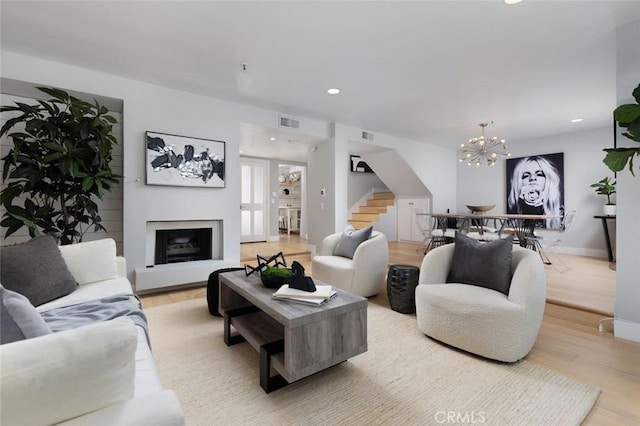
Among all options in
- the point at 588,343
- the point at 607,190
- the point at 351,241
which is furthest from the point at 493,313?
the point at 607,190

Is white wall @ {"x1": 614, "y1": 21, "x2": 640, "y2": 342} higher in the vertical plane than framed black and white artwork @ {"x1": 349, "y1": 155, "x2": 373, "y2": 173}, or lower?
lower

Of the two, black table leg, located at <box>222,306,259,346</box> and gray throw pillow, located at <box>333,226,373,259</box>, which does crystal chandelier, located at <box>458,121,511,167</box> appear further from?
black table leg, located at <box>222,306,259,346</box>

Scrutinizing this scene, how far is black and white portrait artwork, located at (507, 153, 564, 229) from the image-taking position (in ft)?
19.5

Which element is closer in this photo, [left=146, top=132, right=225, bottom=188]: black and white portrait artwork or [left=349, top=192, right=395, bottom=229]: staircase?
[left=146, top=132, right=225, bottom=188]: black and white portrait artwork

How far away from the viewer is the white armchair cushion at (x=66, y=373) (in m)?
0.64

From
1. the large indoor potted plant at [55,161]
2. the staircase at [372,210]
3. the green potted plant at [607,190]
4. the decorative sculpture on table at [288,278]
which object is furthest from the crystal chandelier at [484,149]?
the large indoor potted plant at [55,161]

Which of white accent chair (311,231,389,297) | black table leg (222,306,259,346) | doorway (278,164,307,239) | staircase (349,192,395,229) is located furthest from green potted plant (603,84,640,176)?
doorway (278,164,307,239)

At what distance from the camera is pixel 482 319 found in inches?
77.4

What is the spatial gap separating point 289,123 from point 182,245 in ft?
7.94

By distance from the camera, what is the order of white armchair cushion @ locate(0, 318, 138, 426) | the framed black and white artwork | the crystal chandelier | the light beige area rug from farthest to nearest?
the framed black and white artwork → the crystal chandelier → the light beige area rug → white armchair cushion @ locate(0, 318, 138, 426)

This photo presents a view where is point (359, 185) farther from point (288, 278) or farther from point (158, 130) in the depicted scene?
point (288, 278)

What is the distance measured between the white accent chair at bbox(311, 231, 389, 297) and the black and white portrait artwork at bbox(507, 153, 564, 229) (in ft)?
15.4

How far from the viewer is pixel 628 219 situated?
2324 mm

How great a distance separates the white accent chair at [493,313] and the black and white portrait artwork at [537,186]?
492 cm
